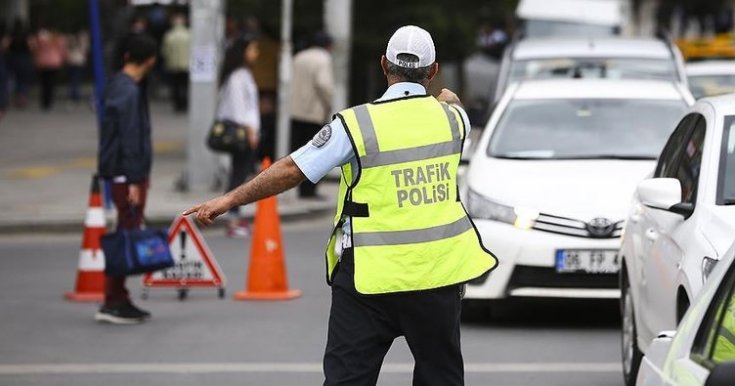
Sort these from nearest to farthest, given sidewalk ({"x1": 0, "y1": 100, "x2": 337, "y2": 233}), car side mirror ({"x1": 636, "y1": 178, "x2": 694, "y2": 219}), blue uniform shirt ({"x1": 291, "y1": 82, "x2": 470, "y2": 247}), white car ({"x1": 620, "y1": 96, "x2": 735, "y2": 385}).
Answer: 1. blue uniform shirt ({"x1": 291, "y1": 82, "x2": 470, "y2": 247})
2. white car ({"x1": 620, "y1": 96, "x2": 735, "y2": 385})
3. car side mirror ({"x1": 636, "y1": 178, "x2": 694, "y2": 219})
4. sidewalk ({"x1": 0, "y1": 100, "x2": 337, "y2": 233})

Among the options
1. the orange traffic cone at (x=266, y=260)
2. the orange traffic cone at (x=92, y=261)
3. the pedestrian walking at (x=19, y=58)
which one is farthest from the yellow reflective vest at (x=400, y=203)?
the pedestrian walking at (x=19, y=58)

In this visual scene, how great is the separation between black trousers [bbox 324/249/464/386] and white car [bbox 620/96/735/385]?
5.05 ft

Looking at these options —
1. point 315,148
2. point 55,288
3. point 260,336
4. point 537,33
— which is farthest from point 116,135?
point 537,33

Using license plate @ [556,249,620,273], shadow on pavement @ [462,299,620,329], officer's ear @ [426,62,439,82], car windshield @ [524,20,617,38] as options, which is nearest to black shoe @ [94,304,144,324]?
shadow on pavement @ [462,299,620,329]

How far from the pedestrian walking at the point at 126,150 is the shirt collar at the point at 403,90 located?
534cm

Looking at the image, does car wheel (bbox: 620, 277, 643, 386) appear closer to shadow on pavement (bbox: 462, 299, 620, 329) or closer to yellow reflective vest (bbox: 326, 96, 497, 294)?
shadow on pavement (bbox: 462, 299, 620, 329)

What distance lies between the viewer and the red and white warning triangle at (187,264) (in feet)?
41.8

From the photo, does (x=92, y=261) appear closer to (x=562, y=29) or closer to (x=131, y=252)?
(x=131, y=252)

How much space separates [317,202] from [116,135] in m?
8.10

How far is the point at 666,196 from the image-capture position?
26.7 feet

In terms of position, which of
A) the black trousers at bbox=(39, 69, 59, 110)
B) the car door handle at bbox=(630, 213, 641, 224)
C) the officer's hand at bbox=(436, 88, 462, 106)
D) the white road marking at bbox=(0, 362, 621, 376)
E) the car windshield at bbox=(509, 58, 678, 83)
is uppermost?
the officer's hand at bbox=(436, 88, 462, 106)

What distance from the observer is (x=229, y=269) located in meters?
14.7

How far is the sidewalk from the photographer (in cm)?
1766

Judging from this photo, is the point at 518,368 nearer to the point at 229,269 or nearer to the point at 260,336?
the point at 260,336
